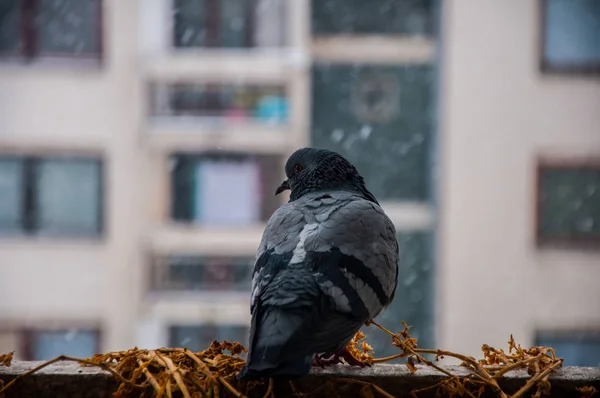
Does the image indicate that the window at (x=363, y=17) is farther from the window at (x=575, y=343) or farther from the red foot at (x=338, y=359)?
the red foot at (x=338, y=359)

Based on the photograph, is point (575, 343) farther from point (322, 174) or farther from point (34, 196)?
point (322, 174)

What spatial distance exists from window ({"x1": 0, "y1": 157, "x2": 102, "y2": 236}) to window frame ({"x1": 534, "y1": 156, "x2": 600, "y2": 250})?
7.49 feet

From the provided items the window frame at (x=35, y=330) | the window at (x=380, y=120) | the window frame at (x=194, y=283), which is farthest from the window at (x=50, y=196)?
the window at (x=380, y=120)

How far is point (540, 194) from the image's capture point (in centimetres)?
369

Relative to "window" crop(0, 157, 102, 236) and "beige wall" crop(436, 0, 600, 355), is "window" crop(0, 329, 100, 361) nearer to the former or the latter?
"window" crop(0, 157, 102, 236)

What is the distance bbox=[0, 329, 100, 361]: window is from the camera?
147 inches

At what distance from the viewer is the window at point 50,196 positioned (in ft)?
12.1

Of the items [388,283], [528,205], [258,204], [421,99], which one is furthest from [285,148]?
[388,283]

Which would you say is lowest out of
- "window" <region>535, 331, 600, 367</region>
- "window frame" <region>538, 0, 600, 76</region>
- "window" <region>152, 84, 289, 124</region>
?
"window" <region>535, 331, 600, 367</region>

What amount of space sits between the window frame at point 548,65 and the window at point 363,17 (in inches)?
27.0

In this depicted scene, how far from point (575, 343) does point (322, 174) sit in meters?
3.20

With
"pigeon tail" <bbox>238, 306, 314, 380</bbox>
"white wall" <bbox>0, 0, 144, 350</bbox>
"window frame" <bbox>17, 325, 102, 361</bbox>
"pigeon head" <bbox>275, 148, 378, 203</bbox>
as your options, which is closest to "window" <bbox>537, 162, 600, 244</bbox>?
"white wall" <bbox>0, 0, 144, 350</bbox>

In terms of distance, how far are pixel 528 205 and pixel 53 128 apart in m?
2.48

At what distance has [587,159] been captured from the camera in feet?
12.2
